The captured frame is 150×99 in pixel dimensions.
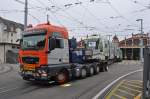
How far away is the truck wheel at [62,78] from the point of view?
17.9 m

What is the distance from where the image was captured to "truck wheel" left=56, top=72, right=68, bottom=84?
1789 cm

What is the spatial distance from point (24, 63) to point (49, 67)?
5.24ft

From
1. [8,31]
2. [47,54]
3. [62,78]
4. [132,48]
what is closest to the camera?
[47,54]

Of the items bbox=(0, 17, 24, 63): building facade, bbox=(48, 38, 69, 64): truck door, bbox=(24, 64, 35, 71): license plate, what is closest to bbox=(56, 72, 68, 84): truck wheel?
bbox=(48, 38, 69, 64): truck door

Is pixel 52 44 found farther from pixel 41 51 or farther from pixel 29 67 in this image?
pixel 29 67

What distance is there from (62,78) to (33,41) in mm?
2989

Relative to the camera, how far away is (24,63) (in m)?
17.4

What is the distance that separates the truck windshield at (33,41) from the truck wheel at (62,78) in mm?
2278

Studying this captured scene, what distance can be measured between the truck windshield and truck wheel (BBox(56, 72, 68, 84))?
2.28m

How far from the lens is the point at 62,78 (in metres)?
18.3

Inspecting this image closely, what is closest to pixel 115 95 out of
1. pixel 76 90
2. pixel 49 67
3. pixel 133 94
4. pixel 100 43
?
pixel 133 94

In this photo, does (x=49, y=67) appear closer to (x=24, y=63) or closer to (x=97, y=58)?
(x=24, y=63)

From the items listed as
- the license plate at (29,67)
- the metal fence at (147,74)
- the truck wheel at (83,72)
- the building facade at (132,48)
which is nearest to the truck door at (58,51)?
the license plate at (29,67)

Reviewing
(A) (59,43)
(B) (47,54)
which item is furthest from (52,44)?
(A) (59,43)
